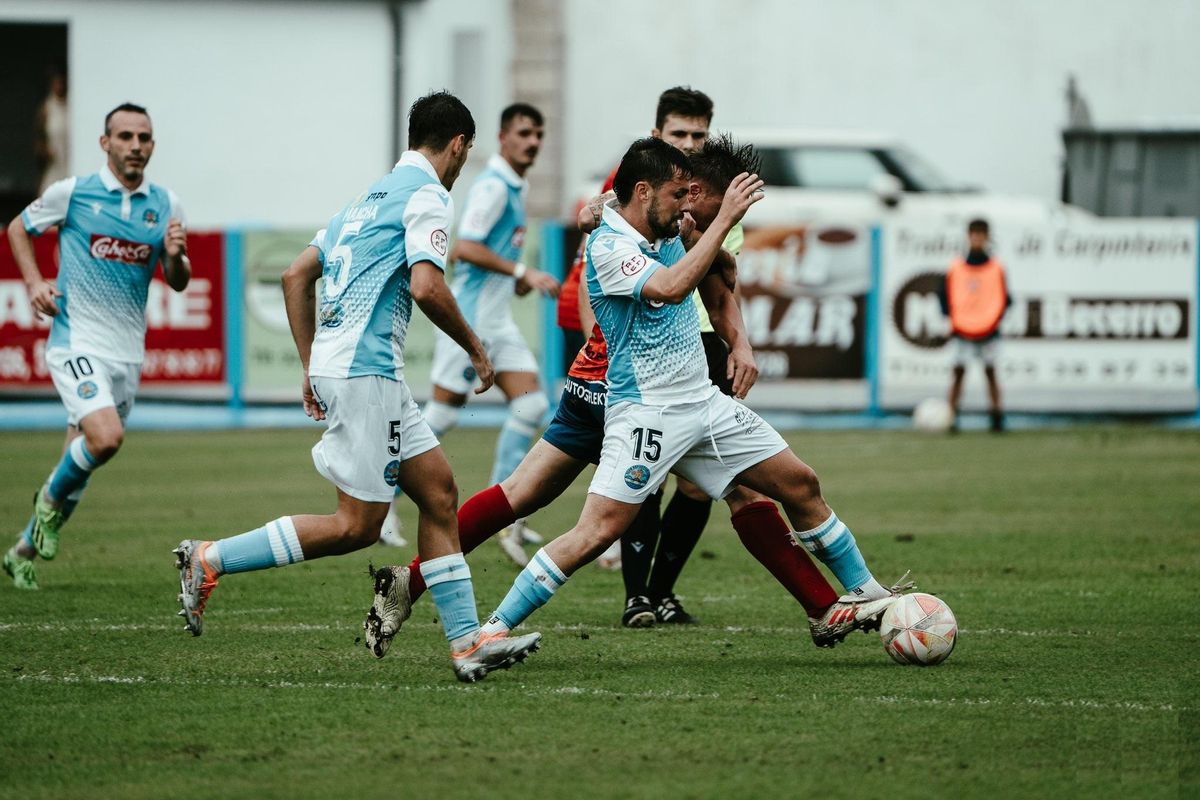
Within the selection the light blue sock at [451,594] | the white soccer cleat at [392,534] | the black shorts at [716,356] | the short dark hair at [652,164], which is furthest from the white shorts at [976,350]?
the light blue sock at [451,594]

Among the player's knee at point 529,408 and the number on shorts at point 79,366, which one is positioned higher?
the number on shorts at point 79,366

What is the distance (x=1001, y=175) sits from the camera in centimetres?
2881

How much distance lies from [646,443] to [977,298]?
40.7ft

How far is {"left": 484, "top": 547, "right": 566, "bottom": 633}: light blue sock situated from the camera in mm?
6672

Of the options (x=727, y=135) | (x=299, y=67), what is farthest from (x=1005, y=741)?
(x=299, y=67)

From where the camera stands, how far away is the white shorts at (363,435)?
656 cm

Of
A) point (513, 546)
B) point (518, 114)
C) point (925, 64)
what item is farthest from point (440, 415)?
point (925, 64)

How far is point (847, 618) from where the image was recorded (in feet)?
22.9

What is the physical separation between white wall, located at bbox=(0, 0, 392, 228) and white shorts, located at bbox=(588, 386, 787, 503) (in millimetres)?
18038

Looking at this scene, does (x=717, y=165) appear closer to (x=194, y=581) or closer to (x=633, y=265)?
(x=633, y=265)

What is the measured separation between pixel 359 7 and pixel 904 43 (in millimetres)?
8520

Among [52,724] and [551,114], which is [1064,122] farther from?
[52,724]

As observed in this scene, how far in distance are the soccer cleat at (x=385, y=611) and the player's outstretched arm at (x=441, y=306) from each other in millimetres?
839

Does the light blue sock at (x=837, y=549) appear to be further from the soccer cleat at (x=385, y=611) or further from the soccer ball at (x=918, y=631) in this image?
the soccer cleat at (x=385, y=611)
